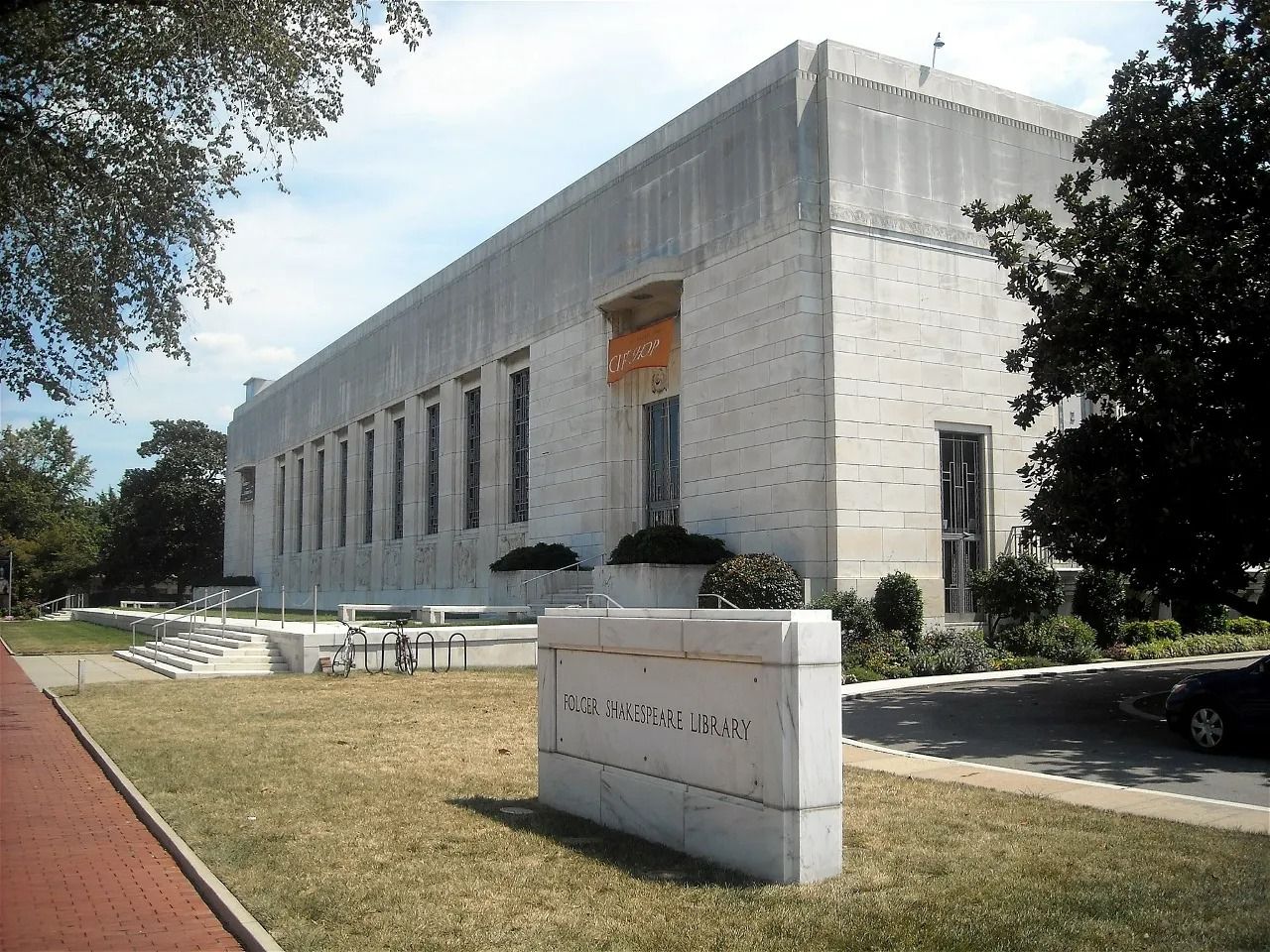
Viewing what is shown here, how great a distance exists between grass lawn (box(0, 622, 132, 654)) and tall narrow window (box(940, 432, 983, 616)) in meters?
22.9

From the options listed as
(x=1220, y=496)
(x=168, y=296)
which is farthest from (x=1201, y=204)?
(x=168, y=296)

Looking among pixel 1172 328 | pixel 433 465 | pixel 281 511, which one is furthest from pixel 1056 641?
pixel 281 511

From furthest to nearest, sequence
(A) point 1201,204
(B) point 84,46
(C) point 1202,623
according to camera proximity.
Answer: (C) point 1202,623 < (A) point 1201,204 < (B) point 84,46

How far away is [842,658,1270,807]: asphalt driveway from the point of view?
429 inches

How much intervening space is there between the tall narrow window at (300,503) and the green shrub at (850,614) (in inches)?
1717

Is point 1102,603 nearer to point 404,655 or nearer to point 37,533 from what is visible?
point 404,655

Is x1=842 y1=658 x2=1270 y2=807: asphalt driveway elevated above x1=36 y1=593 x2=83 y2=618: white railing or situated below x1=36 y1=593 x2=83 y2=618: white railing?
above

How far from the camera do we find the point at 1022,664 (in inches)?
915

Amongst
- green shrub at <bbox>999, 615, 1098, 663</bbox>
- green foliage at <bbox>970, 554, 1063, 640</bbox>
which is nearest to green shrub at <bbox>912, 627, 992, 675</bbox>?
green shrub at <bbox>999, 615, 1098, 663</bbox>

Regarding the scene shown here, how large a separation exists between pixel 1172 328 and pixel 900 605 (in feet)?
35.4

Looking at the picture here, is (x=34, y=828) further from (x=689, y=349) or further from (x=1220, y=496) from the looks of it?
(x=689, y=349)

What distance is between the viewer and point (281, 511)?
219ft

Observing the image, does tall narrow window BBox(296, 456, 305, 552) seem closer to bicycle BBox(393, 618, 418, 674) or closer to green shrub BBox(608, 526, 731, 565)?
green shrub BBox(608, 526, 731, 565)

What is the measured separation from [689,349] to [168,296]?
607 inches
